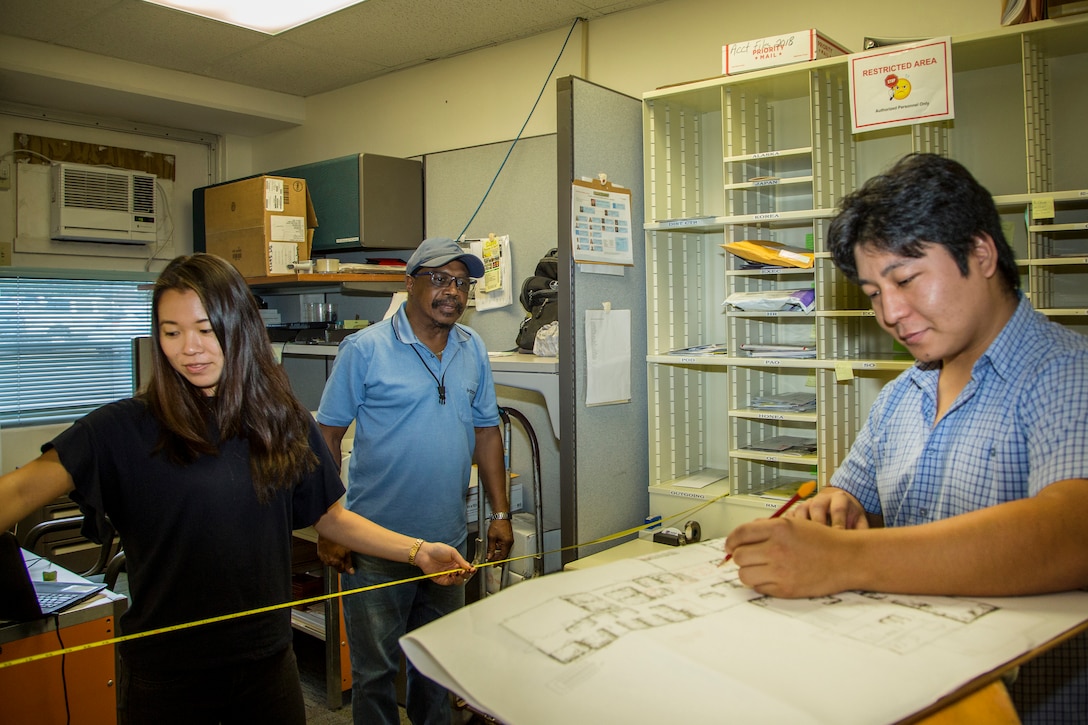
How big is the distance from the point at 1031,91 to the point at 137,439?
7.48 feet

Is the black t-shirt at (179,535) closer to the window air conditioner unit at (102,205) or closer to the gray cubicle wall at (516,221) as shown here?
the gray cubicle wall at (516,221)

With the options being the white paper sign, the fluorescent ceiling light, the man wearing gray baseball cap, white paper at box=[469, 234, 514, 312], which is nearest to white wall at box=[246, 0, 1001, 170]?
the white paper sign

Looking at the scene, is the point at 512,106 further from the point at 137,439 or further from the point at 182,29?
the point at 137,439

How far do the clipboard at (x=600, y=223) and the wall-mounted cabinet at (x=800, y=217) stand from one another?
10 cm

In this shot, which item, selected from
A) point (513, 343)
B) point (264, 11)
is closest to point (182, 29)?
point (264, 11)

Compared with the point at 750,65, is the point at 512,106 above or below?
above

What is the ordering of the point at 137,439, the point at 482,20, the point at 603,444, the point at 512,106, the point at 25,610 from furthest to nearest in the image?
the point at 512,106, the point at 482,20, the point at 603,444, the point at 25,610, the point at 137,439

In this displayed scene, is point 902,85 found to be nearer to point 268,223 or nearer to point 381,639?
point 381,639

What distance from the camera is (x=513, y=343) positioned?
3543 mm

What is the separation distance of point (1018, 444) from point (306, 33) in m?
3.61

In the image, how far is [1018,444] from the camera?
3.17 feet

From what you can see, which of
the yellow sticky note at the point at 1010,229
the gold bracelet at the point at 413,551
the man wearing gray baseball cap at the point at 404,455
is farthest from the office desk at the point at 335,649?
the yellow sticky note at the point at 1010,229

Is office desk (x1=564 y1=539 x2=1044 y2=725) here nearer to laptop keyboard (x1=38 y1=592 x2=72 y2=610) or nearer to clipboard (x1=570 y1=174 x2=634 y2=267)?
clipboard (x1=570 y1=174 x2=634 y2=267)

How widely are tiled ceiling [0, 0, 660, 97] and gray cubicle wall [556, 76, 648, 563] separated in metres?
1.01
